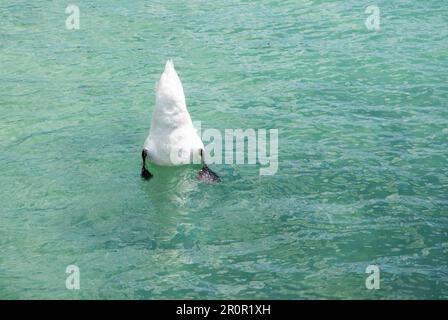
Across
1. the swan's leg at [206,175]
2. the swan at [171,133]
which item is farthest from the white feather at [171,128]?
the swan's leg at [206,175]

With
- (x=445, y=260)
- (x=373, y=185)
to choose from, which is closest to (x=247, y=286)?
(x=445, y=260)

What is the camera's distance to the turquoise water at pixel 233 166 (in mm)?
6520

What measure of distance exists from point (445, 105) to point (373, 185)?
2.27 m

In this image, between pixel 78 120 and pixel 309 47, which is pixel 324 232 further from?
pixel 309 47

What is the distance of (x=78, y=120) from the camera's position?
9555mm

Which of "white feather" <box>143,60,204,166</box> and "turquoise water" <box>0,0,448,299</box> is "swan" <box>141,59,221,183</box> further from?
"turquoise water" <box>0,0,448,299</box>

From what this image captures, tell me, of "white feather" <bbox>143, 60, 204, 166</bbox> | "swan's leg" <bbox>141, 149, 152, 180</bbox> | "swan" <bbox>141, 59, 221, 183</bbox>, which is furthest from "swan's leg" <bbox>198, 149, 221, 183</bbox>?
"swan's leg" <bbox>141, 149, 152, 180</bbox>

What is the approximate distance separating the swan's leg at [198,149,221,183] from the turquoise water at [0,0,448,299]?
9cm

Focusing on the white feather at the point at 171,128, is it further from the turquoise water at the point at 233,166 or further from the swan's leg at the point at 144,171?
the turquoise water at the point at 233,166

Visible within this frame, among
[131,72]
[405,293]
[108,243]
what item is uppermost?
[131,72]

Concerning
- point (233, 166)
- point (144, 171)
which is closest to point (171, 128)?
point (144, 171)

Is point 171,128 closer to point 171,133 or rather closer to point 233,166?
point 171,133

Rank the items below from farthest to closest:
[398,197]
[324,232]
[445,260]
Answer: [398,197] → [324,232] → [445,260]

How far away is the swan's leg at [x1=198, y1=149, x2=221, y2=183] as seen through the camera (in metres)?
7.82
